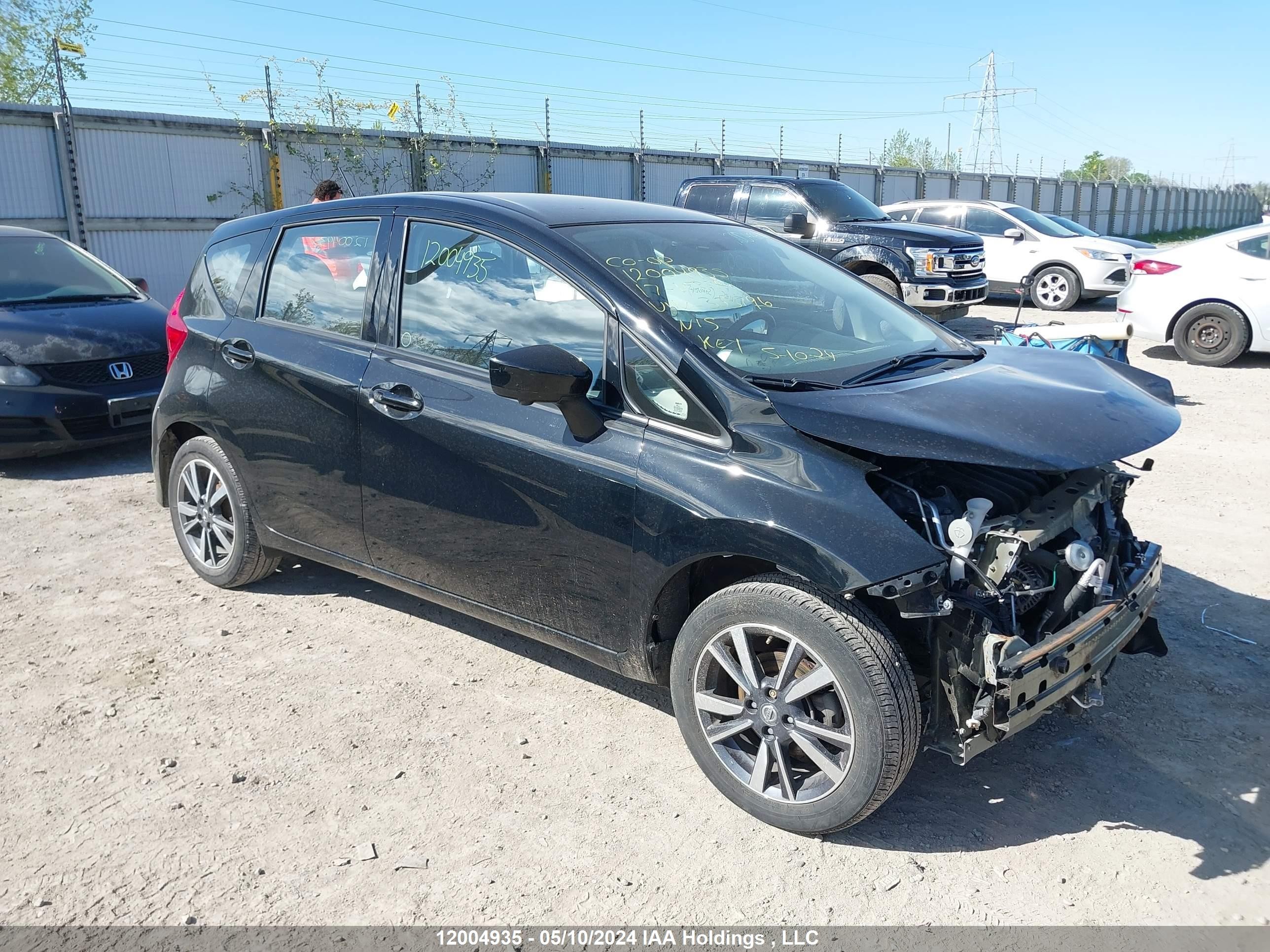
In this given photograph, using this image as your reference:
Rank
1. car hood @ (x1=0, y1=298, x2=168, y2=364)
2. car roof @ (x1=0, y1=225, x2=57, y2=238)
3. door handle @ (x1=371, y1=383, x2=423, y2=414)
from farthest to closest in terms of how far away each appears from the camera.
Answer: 1. car roof @ (x1=0, y1=225, x2=57, y2=238)
2. car hood @ (x1=0, y1=298, x2=168, y2=364)
3. door handle @ (x1=371, y1=383, x2=423, y2=414)

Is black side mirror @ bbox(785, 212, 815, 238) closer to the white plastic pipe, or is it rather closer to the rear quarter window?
the white plastic pipe

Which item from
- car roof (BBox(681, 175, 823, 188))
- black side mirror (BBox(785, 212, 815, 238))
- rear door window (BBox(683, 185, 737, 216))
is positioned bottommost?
black side mirror (BBox(785, 212, 815, 238))

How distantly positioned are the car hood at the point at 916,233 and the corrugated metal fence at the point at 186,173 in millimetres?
4938

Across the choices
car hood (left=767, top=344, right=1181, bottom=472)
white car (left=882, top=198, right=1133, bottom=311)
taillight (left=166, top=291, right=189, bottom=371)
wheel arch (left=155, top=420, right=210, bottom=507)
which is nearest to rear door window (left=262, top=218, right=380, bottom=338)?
taillight (left=166, top=291, right=189, bottom=371)

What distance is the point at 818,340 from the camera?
381 cm

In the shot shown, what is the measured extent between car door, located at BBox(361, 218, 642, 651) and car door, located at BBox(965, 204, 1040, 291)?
13.7 metres

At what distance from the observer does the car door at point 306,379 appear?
417cm

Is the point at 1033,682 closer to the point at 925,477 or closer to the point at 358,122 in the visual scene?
the point at 925,477

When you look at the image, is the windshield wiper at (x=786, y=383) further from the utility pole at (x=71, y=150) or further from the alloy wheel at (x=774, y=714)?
the utility pole at (x=71, y=150)

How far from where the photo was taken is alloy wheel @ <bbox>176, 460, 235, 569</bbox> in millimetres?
4871

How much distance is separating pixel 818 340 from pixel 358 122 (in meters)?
16.3

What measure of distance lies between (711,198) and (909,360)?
1051 cm

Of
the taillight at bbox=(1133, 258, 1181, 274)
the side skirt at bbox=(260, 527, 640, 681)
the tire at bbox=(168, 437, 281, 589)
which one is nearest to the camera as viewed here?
the side skirt at bbox=(260, 527, 640, 681)

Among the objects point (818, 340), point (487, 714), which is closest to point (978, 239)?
point (818, 340)
